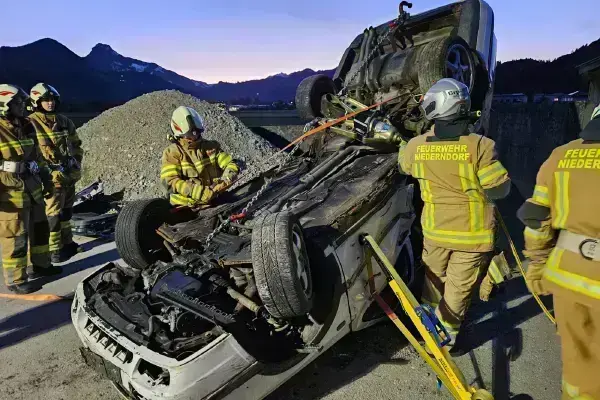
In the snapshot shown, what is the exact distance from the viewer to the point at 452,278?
3.09 metres

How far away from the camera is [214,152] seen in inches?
181

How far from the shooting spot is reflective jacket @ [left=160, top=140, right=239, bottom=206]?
4093 millimetres

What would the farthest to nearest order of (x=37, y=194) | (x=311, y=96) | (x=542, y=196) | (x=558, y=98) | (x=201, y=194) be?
(x=558, y=98)
(x=311, y=96)
(x=37, y=194)
(x=201, y=194)
(x=542, y=196)

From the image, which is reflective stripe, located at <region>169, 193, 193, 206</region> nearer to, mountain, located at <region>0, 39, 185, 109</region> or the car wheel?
the car wheel

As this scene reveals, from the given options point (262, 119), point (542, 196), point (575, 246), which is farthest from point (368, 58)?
point (262, 119)

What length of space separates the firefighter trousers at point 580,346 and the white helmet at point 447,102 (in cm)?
131

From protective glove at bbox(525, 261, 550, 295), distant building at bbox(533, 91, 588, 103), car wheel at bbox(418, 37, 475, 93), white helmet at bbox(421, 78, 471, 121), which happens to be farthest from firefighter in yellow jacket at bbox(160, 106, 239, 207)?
distant building at bbox(533, 91, 588, 103)

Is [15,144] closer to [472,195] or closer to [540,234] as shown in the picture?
[472,195]

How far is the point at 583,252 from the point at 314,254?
141cm

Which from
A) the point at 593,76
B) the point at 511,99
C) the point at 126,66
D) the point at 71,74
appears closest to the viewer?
the point at 593,76

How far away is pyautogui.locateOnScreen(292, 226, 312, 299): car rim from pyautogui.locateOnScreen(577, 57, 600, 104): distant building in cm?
620

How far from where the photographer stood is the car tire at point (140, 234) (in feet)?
11.7

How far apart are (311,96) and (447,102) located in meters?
2.57

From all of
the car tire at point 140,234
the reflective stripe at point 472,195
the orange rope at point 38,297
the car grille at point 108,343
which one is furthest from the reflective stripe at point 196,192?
the reflective stripe at point 472,195
